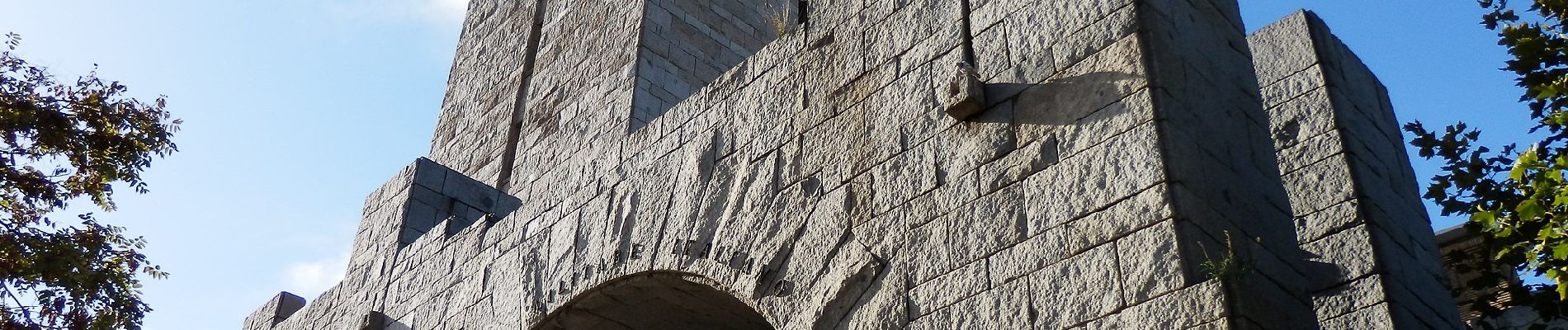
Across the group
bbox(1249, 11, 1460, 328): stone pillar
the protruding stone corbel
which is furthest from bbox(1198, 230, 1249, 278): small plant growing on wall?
the protruding stone corbel

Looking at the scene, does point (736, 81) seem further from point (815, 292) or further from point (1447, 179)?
point (1447, 179)

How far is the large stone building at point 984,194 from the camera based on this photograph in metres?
3.92

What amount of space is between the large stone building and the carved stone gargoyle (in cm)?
2

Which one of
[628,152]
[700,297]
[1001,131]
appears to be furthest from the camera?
[628,152]

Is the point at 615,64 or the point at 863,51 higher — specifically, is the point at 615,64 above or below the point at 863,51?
above

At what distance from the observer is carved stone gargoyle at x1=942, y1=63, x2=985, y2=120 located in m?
4.46

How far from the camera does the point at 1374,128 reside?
510 centimetres

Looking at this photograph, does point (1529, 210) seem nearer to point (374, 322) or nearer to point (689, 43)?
point (689, 43)

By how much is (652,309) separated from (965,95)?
76.4 inches

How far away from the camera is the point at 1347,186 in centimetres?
469

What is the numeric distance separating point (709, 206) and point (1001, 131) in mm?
1349

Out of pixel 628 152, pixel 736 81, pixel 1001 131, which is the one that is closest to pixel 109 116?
pixel 628 152

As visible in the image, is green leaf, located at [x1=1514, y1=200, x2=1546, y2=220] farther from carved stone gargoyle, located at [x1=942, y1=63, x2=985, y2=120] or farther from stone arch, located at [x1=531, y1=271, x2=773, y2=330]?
stone arch, located at [x1=531, y1=271, x2=773, y2=330]

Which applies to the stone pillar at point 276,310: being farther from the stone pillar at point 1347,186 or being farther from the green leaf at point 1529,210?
the green leaf at point 1529,210
